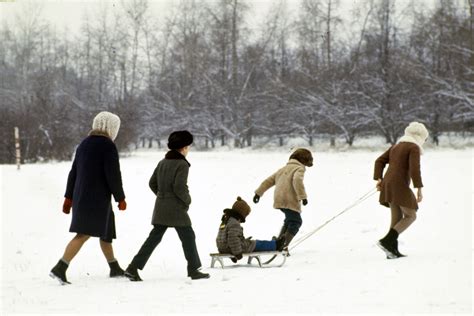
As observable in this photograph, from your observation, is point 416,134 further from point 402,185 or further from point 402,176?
point 402,185

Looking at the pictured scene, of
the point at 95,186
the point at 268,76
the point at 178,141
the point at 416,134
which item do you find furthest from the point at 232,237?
the point at 268,76

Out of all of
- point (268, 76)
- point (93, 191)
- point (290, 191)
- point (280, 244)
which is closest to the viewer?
point (93, 191)

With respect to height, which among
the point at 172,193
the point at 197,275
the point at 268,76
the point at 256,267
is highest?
the point at 268,76

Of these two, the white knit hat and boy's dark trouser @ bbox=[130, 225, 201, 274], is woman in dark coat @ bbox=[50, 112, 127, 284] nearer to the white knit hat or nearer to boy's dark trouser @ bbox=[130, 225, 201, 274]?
boy's dark trouser @ bbox=[130, 225, 201, 274]

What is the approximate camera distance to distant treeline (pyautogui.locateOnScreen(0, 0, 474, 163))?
3030 cm

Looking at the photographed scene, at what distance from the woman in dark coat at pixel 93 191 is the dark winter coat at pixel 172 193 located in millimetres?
397

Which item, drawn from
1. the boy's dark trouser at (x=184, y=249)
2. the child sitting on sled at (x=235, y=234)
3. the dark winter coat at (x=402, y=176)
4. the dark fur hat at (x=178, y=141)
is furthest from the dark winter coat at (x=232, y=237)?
the dark winter coat at (x=402, y=176)

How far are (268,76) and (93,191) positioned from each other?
112 ft

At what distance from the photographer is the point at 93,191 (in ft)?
20.6

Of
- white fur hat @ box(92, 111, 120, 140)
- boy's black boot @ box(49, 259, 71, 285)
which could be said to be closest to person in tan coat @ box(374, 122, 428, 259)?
white fur hat @ box(92, 111, 120, 140)

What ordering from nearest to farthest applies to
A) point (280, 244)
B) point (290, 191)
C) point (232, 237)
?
1. point (232, 237)
2. point (280, 244)
3. point (290, 191)

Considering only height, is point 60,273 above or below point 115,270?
above

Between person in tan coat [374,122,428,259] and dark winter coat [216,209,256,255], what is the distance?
1602 millimetres

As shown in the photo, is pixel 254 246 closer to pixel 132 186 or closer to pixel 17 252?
pixel 17 252
